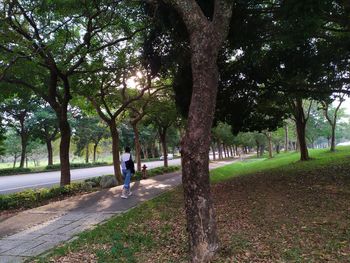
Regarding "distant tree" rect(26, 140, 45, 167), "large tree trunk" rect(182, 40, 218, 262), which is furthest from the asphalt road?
"large tree trunk" rect(182, 40, 218, 262)

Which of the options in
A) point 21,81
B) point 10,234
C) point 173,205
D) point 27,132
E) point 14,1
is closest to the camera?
point 10,234

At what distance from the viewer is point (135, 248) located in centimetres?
617

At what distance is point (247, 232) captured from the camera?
20.9 feet

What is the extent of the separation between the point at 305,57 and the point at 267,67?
1257 mm

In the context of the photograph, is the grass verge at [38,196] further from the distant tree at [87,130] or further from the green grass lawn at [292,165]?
the distant tree at [87,130]

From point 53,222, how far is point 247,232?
16.9 ft

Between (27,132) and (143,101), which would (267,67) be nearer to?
(143,101)

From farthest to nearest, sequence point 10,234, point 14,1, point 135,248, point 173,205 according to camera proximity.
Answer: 1. point 14,1
2. point 173,205
3. point 10,234
4. point 135,248

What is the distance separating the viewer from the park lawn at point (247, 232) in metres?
5.36

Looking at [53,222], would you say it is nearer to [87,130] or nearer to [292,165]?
[292,165]

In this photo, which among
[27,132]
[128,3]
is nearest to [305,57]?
[128,3]

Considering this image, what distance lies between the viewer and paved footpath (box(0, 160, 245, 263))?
6.85m

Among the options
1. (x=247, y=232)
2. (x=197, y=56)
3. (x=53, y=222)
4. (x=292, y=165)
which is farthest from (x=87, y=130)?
(x=197, y=56)

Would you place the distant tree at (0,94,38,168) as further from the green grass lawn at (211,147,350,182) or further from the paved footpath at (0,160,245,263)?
the paved footpath at (0,160,245,263)
